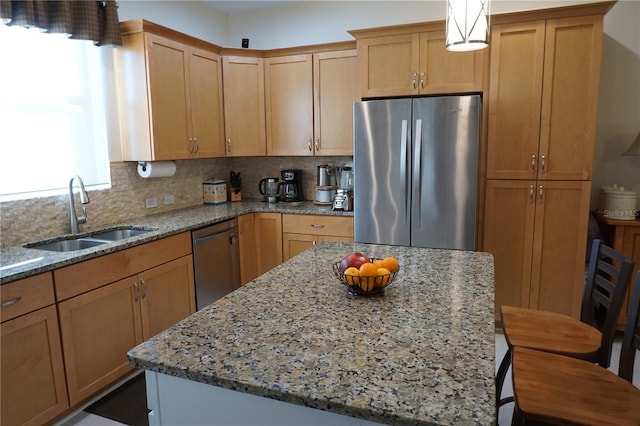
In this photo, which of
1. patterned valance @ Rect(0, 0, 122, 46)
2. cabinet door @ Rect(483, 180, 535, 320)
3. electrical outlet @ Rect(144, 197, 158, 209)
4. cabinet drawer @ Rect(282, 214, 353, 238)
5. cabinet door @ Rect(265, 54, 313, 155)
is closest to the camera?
patterned valance @ Rect(0, 0, 122, 46)

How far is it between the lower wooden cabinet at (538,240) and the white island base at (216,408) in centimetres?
254

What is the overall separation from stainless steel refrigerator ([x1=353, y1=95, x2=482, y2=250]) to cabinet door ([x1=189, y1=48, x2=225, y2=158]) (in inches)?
50.7

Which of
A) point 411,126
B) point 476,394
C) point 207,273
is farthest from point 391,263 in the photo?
point 207,273

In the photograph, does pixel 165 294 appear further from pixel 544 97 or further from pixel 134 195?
pixel 544 97

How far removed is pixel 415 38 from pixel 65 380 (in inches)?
121

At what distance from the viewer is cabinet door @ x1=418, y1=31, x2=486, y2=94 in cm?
302

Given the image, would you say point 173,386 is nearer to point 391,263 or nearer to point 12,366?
point 391,263

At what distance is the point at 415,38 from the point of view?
3.11 metres

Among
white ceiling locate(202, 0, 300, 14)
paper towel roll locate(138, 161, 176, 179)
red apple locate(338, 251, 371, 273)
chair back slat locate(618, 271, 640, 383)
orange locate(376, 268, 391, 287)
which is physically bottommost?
chair back slat locate(618, 271, 640, 383)

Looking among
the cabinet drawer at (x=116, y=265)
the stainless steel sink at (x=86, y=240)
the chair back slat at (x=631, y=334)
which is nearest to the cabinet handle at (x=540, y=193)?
the chair back slat at (x=631, y=334)

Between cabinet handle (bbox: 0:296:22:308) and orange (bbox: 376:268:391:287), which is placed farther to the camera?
cabinet handle (bbox: 0:296:22:308)

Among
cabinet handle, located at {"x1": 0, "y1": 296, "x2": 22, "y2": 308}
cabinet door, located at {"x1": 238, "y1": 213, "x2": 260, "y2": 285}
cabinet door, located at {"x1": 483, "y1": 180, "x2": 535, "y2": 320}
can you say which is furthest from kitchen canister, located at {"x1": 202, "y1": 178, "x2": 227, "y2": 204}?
cabinet door, located at {"x1": 483, "y1": 180, "x2": 535, "y2": 320}

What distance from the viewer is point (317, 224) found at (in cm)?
355

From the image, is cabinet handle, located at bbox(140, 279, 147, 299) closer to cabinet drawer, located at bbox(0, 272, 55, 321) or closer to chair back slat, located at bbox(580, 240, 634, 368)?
cabinet drawer, located at bbox(0, 272, 55, 321)
